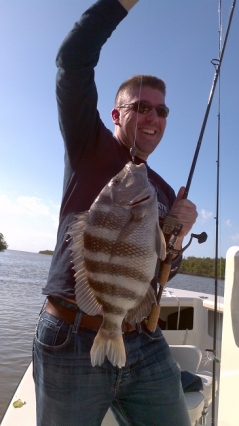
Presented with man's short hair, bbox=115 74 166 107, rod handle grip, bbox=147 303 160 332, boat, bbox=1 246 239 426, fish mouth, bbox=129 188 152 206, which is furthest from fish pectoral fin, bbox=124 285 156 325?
man's short hair, bbox=115 74 166 107

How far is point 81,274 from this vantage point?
1.88 m

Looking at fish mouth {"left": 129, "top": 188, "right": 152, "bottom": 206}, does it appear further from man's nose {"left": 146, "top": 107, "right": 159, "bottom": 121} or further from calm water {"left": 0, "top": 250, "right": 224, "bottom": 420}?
calm water {"left": 0, "top": 250, "right": 224, "bottom": 420}

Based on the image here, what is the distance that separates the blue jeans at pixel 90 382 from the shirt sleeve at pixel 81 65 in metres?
1.12

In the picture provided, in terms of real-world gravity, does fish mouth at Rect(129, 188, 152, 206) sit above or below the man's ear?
below

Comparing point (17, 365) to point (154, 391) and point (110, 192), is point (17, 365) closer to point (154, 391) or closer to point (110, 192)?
point (154, 391)

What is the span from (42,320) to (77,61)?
4.83 ft

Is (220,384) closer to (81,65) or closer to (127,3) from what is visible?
(81,65)

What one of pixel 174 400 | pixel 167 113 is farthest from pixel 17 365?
pixel 167 113

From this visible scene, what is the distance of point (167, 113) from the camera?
8.79 feet

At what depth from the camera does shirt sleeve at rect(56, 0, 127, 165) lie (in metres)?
2.03

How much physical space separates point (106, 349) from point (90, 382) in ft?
1.00

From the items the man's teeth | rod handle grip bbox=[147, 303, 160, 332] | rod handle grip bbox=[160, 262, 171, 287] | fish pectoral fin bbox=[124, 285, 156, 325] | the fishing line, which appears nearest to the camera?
fish pectoral fin bbox=[124, 285, 156, 325]

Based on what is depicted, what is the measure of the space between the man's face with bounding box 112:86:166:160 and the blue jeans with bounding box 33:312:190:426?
1.28m

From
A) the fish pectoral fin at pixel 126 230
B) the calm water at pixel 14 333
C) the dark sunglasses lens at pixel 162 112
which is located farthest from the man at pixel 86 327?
the calm water at pixel 14 333
